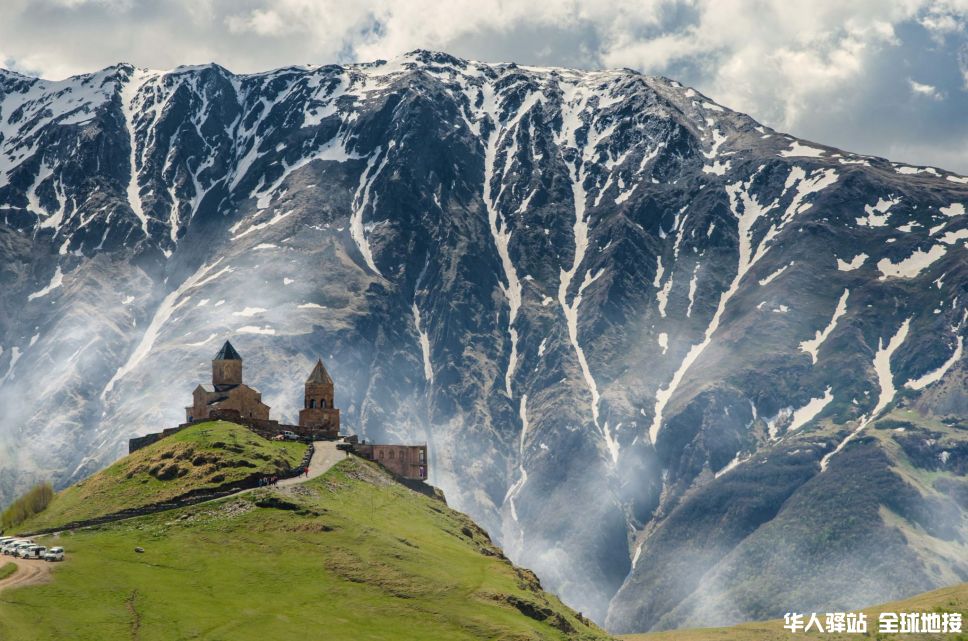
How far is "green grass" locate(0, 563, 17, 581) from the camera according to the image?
132 m

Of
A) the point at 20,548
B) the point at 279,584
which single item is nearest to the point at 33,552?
the point at 20,548

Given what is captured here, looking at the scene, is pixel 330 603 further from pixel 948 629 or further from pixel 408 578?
pixel 948 629

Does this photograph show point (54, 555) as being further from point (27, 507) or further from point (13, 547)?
point (27, 507)

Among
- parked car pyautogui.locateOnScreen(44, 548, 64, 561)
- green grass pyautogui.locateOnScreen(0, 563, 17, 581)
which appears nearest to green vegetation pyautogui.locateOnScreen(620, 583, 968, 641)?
parked car pyautogui.locateOnScreen(44, 548, 64, 561)

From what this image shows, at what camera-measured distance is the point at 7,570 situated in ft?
438

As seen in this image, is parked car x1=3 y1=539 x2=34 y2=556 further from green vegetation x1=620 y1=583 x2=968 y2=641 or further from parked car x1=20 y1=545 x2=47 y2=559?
green vegetation x1=620 y1=583 x2=968 y2=641

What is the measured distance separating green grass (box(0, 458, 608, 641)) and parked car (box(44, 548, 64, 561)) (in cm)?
146

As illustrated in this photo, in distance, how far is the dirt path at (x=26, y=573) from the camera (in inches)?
5128

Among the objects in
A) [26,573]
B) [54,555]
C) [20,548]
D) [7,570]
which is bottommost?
[7,570]

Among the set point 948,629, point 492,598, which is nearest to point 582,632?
point 492,598

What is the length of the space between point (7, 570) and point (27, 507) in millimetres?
49605

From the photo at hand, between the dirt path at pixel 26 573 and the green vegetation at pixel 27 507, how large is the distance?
37158 mm

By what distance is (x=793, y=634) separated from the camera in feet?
593

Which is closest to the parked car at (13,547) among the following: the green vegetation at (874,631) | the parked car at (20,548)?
the parked car at (20,548)
